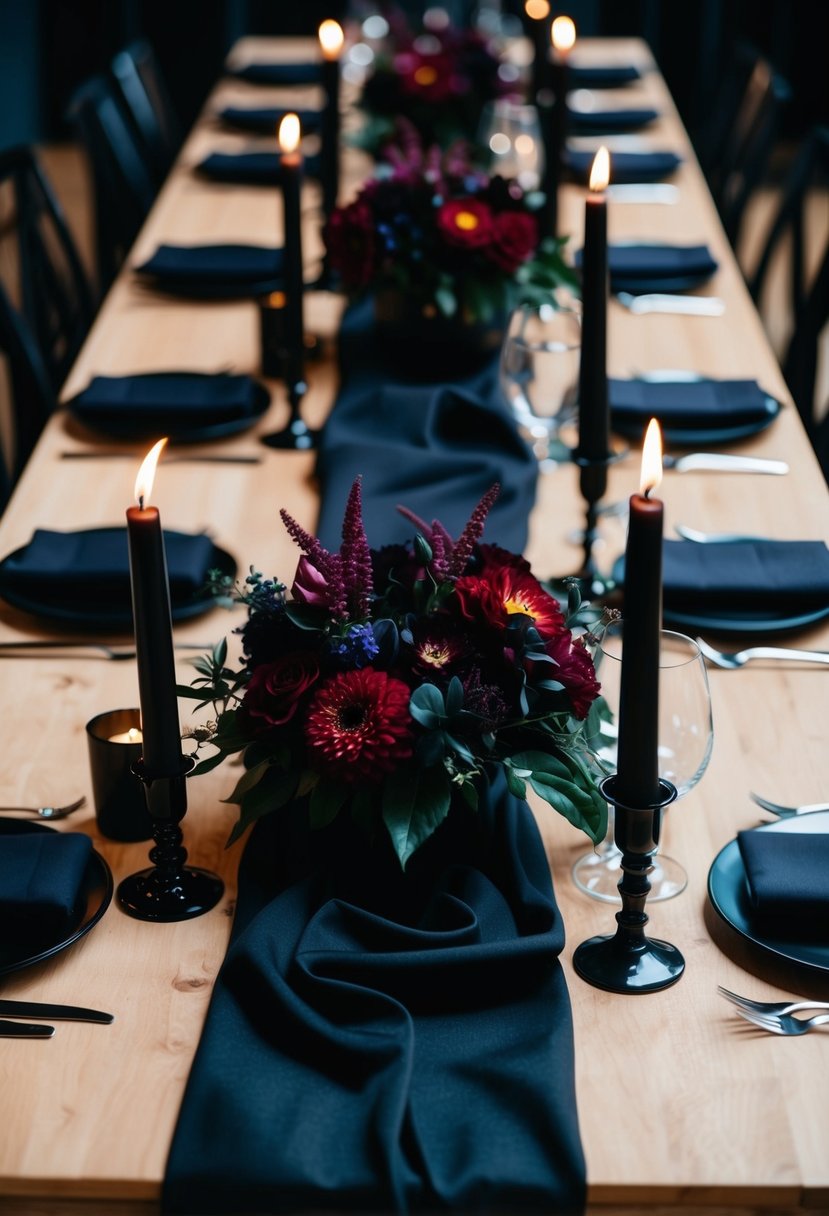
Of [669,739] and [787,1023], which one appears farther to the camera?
[669,739]

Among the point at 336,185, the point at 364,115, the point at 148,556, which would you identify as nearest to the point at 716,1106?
the point at 148,556

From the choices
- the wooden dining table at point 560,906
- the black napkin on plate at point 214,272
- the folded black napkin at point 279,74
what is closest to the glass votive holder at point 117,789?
the wooden dining table at point 560,906

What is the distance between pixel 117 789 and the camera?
1236 mm

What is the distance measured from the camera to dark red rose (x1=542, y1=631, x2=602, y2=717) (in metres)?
1.11

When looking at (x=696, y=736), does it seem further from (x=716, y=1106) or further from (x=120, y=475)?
(x=120, y=475)

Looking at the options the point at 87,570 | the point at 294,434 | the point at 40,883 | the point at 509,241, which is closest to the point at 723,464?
the point at 509,241

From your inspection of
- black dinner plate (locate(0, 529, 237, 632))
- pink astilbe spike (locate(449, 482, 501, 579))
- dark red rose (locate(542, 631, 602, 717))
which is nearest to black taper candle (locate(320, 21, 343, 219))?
black dinner plate (locate(0, 529, 237, 632))

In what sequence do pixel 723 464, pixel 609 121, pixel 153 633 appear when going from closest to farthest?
pixel 153 633 < pixel 723 464 < pixel 609 121

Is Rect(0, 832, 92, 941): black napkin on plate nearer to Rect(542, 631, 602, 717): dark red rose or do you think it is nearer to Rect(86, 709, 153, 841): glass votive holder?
Rect(86, 709, 153, 841): glass votive holder

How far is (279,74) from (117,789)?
3.51 m

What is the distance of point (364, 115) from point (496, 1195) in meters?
2.87

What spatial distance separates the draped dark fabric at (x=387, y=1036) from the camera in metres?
0.89

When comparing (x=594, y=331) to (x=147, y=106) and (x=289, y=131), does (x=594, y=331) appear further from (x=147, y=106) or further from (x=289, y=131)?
(x=147, y=106)

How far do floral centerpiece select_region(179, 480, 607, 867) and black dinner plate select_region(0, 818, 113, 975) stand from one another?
0.13m
